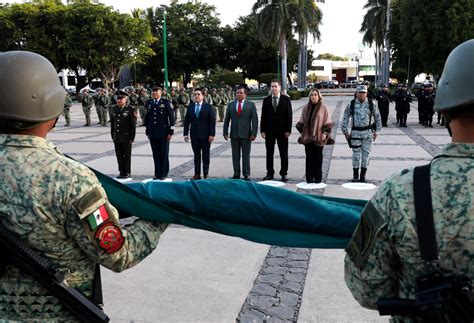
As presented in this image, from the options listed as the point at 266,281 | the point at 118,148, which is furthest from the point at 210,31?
the point at 266,281

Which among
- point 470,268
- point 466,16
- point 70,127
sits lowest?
point 70,127

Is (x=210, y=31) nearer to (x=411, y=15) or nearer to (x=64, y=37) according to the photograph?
(x=64, y=37)

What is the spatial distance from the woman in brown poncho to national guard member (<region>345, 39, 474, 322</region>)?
6486 mm

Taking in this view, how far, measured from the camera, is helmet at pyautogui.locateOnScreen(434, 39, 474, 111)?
4.43 ft

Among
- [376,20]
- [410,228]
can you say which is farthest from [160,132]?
[376,20]

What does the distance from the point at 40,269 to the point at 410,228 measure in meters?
1.18

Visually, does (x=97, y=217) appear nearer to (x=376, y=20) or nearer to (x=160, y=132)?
(x=160, y=132)

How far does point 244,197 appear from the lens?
1.89 m

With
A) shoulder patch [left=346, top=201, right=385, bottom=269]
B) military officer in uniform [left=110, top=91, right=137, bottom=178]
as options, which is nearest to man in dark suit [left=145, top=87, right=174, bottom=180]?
military officer in uniform [left=110, top=91, right=137, bottom=178]

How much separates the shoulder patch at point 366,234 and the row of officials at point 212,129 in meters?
6.91

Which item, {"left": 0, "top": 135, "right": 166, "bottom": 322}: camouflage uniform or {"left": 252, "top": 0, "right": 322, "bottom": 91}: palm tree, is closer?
{"left": 0, "top": 135, "right": 166, "bottom": 322}: camouflage uniform

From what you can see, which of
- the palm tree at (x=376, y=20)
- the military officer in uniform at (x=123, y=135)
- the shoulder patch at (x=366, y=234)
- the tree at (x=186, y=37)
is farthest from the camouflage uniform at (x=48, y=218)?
the palm tree at (x=376, y=20)

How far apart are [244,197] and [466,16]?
103 feet

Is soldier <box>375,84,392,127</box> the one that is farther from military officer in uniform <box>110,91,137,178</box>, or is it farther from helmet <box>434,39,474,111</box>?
helmet <box>434,39,474,111</box>
